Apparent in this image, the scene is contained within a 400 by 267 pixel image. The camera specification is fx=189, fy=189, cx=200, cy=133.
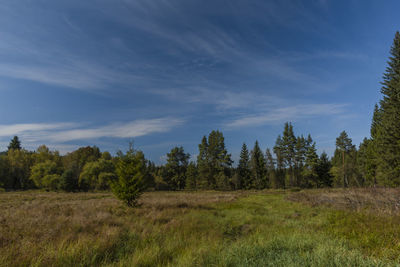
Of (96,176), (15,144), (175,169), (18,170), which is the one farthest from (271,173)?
(15,144)

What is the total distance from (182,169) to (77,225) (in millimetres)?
58352

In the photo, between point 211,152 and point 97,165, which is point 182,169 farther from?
point 97,165

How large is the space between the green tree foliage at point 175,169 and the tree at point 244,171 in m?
17.9

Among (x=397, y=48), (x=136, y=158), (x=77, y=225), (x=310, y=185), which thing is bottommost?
(x=310, y=185)

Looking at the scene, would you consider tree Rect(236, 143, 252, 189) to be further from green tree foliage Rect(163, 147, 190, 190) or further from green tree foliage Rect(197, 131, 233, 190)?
green tree foliage Rect(163, 147, 190, 190)

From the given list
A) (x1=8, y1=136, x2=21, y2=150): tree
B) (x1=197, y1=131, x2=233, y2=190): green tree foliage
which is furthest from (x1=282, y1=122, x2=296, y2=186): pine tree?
(x1=8, y1=136, x2=21, y2=150): tree

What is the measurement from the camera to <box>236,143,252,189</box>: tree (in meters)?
55.3

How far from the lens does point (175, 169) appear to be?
6319 centimetres

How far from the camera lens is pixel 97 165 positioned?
49625mm

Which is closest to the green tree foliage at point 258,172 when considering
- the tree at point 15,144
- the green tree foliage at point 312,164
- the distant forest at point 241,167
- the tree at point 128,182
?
the distant forest at point 241,167

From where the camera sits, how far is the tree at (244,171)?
55344mm

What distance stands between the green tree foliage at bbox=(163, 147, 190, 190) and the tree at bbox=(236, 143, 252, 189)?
17.9m

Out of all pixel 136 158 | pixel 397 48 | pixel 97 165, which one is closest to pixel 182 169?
pixel 97 165

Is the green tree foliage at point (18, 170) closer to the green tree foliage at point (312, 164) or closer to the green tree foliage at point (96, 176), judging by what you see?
the green tree foliage at point (96, 176)
